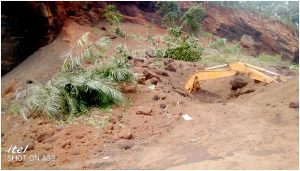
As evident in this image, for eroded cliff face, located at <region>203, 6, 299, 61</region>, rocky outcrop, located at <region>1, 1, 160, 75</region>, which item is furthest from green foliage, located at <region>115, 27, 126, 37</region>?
eroded cliff face, located at <region>203, 6, 299, 61</region>

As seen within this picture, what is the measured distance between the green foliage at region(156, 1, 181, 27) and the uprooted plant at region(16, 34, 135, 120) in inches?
526

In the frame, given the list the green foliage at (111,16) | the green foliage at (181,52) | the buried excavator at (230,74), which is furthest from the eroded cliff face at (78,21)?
A: the buried excavator at (230,74)

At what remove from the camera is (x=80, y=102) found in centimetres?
844

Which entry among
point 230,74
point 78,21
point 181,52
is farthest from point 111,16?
point 230,74

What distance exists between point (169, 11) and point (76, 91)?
15568 mm

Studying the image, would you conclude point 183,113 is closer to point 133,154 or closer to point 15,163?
point 133,154

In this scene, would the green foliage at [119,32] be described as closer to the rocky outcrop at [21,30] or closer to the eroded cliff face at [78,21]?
the eroded cliff face at [78,21]

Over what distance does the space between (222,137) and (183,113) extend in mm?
1669

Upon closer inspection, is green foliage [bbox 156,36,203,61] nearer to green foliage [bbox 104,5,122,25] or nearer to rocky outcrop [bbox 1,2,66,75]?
green foliage [bbox 104,5,122,25]

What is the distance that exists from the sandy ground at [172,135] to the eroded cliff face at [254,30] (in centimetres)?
1840

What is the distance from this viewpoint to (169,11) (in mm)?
23047

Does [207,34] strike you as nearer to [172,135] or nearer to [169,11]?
[169,11]

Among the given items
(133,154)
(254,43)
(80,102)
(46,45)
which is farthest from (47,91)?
(254,43)

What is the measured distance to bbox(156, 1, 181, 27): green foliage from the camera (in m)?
22.5
